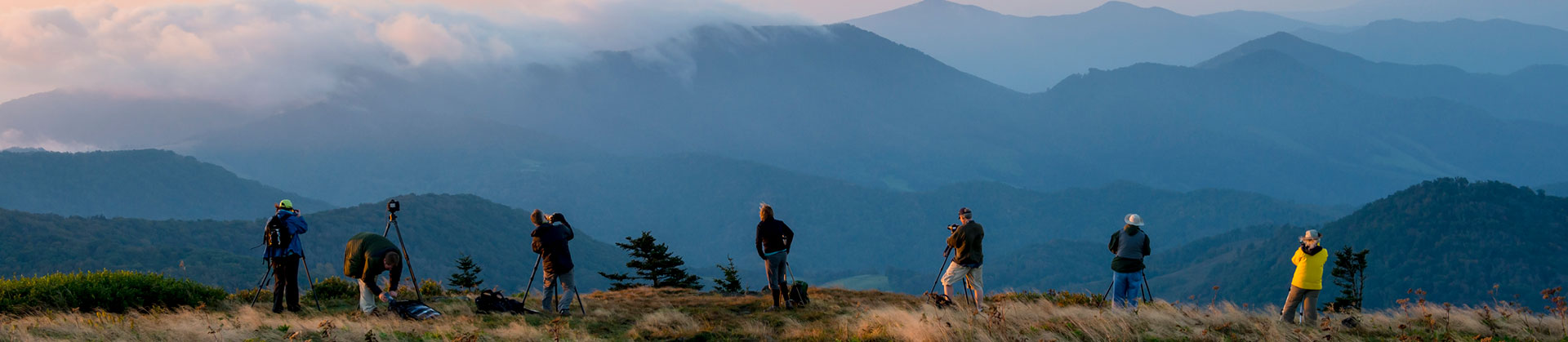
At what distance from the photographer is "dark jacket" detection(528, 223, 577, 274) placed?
50.0ft

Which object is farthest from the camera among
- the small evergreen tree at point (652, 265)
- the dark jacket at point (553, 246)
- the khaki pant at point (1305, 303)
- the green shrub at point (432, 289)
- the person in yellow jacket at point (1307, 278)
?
the small evergreen tree at point (652, 265)

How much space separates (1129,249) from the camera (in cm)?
1500

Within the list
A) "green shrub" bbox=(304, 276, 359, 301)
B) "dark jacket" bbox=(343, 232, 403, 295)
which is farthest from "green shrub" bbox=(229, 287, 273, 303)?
"dark jacket" bbox=(343, 232, 403, 295)

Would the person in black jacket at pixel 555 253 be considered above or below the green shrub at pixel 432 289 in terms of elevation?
above

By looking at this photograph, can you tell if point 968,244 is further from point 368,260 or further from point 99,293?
point 99,293

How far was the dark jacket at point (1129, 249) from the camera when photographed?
49.1 ft

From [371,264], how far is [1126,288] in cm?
1233

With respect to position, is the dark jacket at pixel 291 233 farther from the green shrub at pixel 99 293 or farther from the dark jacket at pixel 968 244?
the dark jacket at pixel 968 244

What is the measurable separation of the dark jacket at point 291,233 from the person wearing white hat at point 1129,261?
13.3 metres

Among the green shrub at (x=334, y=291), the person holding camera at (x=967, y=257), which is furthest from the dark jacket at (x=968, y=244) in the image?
the green shrub at (x=334, y=291)

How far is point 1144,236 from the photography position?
15164mm

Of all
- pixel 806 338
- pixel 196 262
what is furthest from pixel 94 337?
pixel 196 262

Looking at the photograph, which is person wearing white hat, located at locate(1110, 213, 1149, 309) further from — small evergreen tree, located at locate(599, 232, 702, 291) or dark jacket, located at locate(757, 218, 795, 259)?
small evergreen tree, located at locate(599, 232, 702, 291)

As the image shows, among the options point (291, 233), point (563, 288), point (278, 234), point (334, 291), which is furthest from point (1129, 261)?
point (334, 291)
